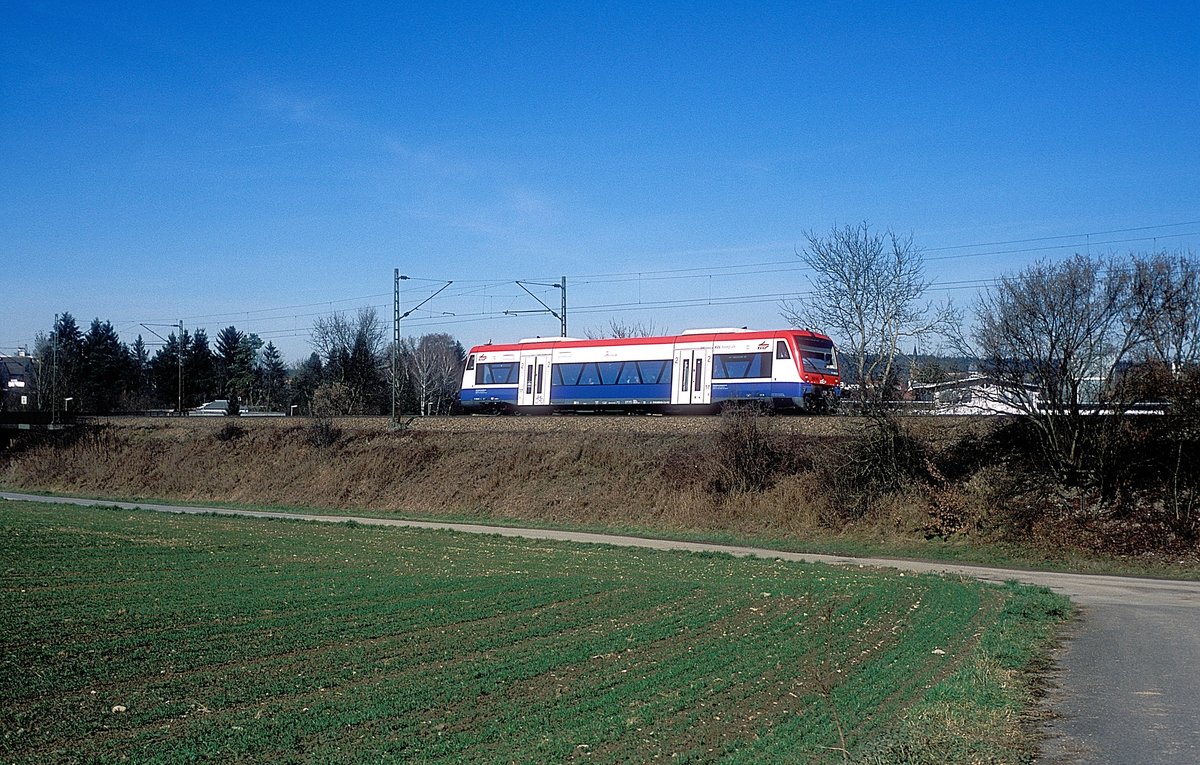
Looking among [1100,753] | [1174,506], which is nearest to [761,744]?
[1100,753]

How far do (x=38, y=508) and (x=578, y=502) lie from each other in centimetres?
1858

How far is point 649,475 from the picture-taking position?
3719 centimetres

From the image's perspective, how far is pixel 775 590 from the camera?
19641 mm

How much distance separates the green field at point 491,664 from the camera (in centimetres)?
870

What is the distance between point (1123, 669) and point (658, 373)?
2914 cm

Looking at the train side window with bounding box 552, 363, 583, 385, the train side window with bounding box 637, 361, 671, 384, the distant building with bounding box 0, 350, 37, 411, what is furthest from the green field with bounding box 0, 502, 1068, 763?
the distant building with bounding box 0, 350, 37, 411

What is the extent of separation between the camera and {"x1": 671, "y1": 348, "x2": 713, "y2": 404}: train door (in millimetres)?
40219

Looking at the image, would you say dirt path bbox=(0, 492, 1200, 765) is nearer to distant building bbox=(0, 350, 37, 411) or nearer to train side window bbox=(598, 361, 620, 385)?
train side window bbox=(598, 361, 620, 385)

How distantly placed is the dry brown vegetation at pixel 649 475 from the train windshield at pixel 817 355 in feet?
10.0

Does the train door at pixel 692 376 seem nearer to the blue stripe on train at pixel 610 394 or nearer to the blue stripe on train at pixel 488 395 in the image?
the blue stripe on train at pixel 610 394

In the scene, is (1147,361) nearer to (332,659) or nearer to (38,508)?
(332,659)

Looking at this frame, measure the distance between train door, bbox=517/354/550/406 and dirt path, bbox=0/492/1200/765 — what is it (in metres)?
18.9

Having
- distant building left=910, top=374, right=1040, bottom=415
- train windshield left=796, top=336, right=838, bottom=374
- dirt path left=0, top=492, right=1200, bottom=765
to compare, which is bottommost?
dirt path left=0, top=492, right=1200, bottom=765

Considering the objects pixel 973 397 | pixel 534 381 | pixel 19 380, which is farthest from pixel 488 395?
pixel 19 380
